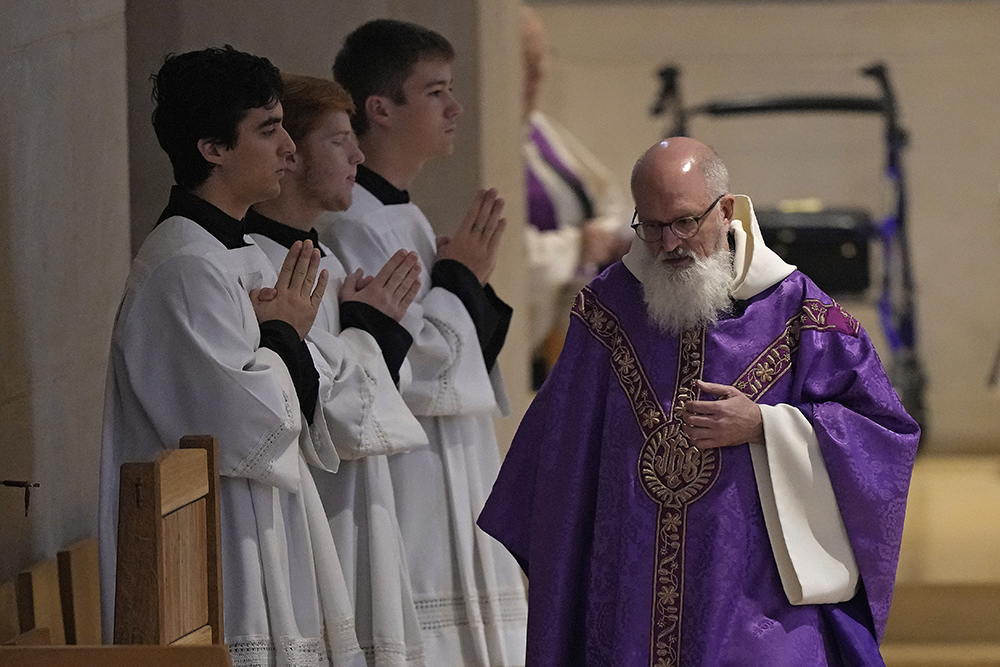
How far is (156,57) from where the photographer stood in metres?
5.05

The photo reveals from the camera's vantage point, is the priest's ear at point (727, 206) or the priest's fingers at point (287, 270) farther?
the priest's fingers at point (287, 270)

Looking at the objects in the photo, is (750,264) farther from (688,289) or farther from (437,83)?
(437,83)

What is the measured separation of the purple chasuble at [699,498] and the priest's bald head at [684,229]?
90mm

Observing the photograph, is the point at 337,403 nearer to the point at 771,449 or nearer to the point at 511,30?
the point at 771,449

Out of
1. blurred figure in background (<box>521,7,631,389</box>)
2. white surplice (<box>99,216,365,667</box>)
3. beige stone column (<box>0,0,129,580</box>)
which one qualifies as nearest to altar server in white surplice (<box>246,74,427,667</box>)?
white surplice (<box>99,216,365,667</box>)

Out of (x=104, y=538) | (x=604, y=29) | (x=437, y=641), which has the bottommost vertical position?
(x=437, y=641)

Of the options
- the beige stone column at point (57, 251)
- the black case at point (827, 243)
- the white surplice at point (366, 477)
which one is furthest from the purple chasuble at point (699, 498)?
the black case at point (827, 243)

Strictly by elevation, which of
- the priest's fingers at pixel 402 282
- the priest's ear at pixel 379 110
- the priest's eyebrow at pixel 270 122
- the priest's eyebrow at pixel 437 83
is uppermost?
the priest's eyebrow at pixel 437 83

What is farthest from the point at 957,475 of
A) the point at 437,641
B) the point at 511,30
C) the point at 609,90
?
the point at 437,641

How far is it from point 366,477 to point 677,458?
3.14 feet

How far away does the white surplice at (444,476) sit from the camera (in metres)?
4.52

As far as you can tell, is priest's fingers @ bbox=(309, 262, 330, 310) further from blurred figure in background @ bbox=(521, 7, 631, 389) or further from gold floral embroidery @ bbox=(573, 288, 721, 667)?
blurred figure in background @ bbox=(521, 7, 631, 389)

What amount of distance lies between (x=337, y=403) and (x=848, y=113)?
6432mm

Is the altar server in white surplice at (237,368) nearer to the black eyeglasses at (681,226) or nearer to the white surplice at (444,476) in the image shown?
the white surplice at (444,476)
